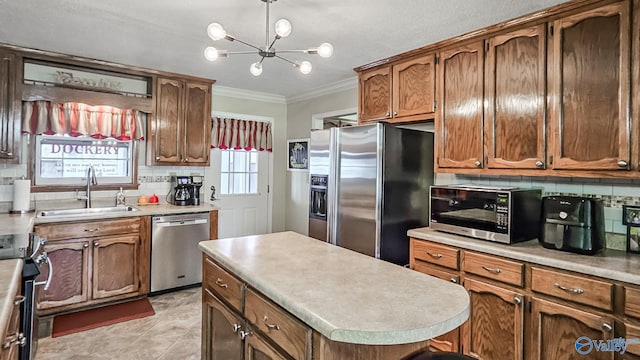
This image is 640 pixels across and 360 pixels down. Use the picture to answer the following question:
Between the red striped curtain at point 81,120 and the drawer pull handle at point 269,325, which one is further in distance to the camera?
the red striped curtain at point 81,120

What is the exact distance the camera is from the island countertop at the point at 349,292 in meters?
1.03

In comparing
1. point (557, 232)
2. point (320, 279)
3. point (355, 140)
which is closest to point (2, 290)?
point (320, 279)

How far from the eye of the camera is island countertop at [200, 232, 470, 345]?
1.03 m

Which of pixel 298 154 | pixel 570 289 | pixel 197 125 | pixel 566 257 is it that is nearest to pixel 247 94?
pixel 197 125

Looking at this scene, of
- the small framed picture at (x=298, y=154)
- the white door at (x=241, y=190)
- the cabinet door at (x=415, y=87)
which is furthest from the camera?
the small framed picture at (x=298, y=154)

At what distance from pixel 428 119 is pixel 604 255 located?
1516mm

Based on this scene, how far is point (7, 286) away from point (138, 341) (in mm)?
1573

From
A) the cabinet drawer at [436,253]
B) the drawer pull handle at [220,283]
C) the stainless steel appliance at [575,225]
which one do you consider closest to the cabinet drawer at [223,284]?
the drawer pull handle at [220,283]

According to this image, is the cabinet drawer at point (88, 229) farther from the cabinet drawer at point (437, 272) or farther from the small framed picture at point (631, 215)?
the small framed picture at point (631, 215)

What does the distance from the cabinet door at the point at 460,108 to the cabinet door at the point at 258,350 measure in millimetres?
1995

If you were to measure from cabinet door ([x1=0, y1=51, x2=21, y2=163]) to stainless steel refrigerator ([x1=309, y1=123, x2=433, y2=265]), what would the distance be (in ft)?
8.96

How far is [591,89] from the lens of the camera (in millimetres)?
2045

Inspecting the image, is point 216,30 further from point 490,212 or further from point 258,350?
point 490,212

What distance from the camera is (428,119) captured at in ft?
9.70
